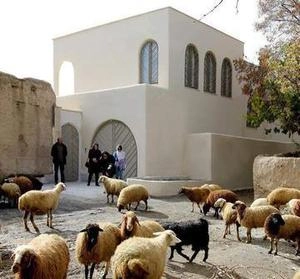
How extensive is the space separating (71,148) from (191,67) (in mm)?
6687

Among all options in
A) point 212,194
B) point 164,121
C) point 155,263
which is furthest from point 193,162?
point 155,263

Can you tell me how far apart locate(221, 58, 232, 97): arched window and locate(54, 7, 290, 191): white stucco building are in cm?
6

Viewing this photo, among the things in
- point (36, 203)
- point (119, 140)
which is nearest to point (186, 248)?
point (36, 203)

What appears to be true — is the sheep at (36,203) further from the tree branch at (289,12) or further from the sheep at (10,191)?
the tree branch at (289,12)

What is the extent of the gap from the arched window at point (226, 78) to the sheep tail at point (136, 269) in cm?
1789

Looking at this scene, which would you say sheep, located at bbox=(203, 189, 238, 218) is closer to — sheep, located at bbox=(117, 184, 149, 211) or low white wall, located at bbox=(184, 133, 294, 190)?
sheep, located at bbox=(117, 184, 149, 211)

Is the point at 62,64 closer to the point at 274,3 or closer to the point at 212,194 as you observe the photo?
the point at 274,3

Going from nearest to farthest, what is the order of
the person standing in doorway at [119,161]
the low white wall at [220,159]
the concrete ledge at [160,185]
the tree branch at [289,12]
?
the concrete ledge at [160,185] < the tree branch at [289,12] < the person standing in doorway at [119,161] < the low white wall at [220,159]

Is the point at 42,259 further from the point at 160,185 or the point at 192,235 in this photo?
the point at 160,185

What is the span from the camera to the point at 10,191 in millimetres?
11281

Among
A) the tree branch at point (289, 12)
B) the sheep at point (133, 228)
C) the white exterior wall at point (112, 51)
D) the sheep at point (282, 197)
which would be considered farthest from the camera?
the white exterior wall at point (112, 51)

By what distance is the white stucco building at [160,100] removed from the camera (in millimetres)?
17391

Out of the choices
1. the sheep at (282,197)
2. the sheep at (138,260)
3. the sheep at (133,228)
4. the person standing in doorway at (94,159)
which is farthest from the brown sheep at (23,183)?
the sheep at (138,260)

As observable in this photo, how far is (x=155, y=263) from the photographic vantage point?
4.86m
